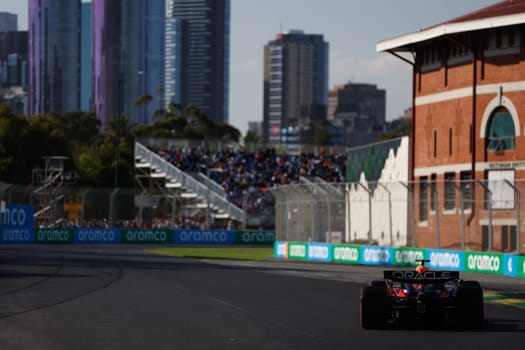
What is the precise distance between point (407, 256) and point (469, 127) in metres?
7.47

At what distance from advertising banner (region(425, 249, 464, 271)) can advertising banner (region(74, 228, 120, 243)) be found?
33.1 m

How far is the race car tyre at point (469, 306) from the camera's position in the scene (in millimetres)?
18484

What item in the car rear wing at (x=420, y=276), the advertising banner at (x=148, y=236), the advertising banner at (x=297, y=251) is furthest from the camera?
the advertising banner at (x=148, y=236)

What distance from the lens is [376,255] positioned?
45.0 m

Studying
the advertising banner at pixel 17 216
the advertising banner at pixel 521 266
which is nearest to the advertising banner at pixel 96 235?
the advertising banner at pixel 17 216

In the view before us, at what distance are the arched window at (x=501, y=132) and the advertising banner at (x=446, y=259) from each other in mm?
7098

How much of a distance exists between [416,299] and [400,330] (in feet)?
1.83

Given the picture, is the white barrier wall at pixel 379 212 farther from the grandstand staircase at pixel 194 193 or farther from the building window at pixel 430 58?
the grandstand staircase at pixel 194 193

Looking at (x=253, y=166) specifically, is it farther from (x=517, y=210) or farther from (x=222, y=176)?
(x=517, y=210)

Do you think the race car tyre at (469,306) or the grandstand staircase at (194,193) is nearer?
the race car tyre at (469,306)

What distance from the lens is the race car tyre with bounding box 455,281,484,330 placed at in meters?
18.5

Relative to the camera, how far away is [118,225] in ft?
236

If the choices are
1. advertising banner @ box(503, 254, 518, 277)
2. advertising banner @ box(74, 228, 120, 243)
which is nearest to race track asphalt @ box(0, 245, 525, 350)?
advertising banner @ box(503, 254, 518, 277)

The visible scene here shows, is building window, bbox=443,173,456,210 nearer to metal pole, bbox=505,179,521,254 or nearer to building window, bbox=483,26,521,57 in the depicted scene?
metal pole, bbox=505,179,521,254
